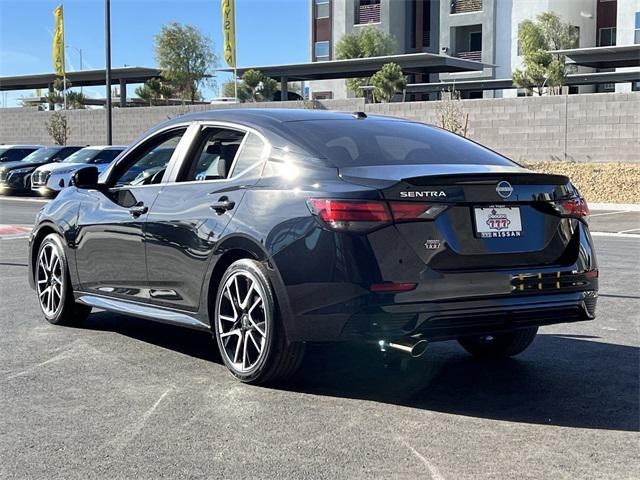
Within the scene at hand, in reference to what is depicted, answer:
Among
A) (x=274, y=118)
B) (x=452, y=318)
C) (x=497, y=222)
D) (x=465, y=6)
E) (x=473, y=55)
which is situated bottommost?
(x=452, y=318)

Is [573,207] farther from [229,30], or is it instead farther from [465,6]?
[465,6]

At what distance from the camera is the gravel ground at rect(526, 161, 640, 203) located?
2470cm

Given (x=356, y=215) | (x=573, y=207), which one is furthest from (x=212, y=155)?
(x=573, y=207)

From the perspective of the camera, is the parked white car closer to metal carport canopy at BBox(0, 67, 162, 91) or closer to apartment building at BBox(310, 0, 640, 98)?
metal carport canopy at BBox(0, 67, 162, 91)

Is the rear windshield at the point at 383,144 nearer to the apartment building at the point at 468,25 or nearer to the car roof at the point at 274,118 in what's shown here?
the car roof at the point at 274,118

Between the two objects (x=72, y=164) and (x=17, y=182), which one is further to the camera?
(x=17, y=182)

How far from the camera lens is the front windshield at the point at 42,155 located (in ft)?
97.4

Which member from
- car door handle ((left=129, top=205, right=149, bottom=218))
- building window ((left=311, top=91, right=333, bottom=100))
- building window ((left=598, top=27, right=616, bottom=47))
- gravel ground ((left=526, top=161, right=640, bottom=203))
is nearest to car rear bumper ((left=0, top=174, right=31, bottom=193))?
gravel ground ((left=526, top=161, right=640, bottom=203))

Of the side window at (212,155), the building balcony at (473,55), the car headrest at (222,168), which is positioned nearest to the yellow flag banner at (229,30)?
the building balcony at (473,55)

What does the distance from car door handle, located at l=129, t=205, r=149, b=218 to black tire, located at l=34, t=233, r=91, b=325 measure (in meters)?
1.15

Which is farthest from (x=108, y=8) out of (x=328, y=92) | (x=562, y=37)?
(x=328, y=92)

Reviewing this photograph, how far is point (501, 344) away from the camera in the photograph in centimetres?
641

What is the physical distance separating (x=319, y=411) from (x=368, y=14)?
58.0 metres

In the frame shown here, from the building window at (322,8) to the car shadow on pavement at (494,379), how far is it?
59.1m
